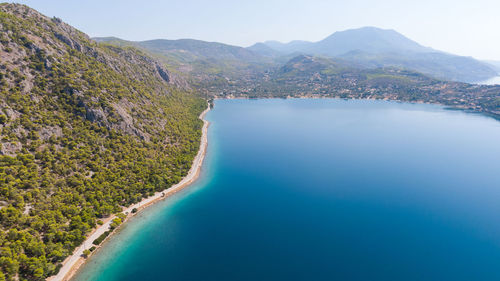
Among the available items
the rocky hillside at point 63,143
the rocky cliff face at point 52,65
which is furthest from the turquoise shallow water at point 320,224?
the rocky cliff face at point 52,65

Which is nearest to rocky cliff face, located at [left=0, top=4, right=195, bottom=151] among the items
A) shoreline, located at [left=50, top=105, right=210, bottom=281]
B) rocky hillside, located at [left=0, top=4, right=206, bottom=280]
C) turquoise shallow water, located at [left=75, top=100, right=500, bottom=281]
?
rocky hillside, located at [left=0, top=4, right=206, bottom=280]

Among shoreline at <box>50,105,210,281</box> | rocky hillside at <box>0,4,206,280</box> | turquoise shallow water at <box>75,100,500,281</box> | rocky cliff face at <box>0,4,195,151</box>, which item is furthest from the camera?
rocky cliff face at <box>0,4,195,151</box>

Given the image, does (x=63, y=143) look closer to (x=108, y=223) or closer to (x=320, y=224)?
(x=108, y=223)

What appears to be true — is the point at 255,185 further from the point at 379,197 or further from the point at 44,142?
the point at 44,142

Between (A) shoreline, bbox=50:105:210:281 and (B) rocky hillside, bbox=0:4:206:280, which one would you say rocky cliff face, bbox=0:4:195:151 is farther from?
(A) shoreline, bbox=50:105:210:281

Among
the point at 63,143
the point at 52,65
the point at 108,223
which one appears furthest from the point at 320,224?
the point at 52,65
